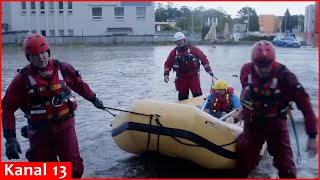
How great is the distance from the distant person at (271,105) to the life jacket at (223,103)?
172 centimetres

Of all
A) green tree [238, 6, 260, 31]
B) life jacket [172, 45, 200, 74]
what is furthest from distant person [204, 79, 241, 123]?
green tree [238, 6, 260, 31]

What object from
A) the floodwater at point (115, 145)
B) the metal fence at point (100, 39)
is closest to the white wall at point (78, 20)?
the metal fence at point (100, 39)

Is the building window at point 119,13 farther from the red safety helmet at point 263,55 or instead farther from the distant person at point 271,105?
the red safety helmet at point 263,55

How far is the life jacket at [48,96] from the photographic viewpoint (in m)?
4.04

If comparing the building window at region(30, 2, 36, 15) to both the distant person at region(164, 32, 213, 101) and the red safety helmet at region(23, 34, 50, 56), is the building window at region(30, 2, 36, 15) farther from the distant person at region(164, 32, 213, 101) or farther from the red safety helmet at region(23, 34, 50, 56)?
the red safety helmet at region(23, 34, 50, 56)

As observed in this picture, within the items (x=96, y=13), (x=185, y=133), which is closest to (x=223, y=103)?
(x=185, y=133)

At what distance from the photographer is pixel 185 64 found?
793 cm

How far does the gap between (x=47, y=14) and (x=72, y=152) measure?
137 ft

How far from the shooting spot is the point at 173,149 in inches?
200

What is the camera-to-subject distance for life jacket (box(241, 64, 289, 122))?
414 cm

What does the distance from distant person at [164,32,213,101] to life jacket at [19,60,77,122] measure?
12.9 feet

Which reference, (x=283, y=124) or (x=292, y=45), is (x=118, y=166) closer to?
(x=283, y=124)

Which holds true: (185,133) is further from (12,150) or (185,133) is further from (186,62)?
(186,62)

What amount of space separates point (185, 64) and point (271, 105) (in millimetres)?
3803
